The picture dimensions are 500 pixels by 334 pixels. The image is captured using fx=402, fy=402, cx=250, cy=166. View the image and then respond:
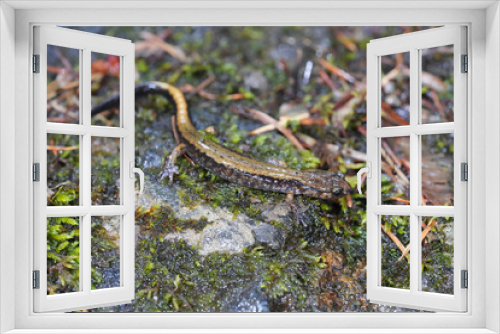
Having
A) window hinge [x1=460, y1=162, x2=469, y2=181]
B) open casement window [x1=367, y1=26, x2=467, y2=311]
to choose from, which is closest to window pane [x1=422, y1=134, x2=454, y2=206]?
open casement window [x1=367, y1=26, x2=467, y2=311]

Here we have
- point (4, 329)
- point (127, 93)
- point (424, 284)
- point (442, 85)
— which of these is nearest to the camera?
point (4, 329)

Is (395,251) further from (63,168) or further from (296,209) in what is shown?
(63,168)

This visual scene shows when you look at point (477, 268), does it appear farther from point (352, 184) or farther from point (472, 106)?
point (352, 184)

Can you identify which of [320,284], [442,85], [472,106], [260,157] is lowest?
[320,284]

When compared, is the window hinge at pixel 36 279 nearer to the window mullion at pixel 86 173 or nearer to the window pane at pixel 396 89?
the window mullion at pixel 86 173

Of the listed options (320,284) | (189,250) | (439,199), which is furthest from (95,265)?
(439,199)

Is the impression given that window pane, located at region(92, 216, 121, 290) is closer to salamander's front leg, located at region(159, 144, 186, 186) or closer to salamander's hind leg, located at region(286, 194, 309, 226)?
salamander's front leg, located at region(159, 144, 186, 186)

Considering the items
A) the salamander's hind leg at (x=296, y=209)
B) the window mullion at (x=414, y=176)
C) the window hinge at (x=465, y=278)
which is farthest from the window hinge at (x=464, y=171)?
the salamander's hind leg at (x=296, y=209)
